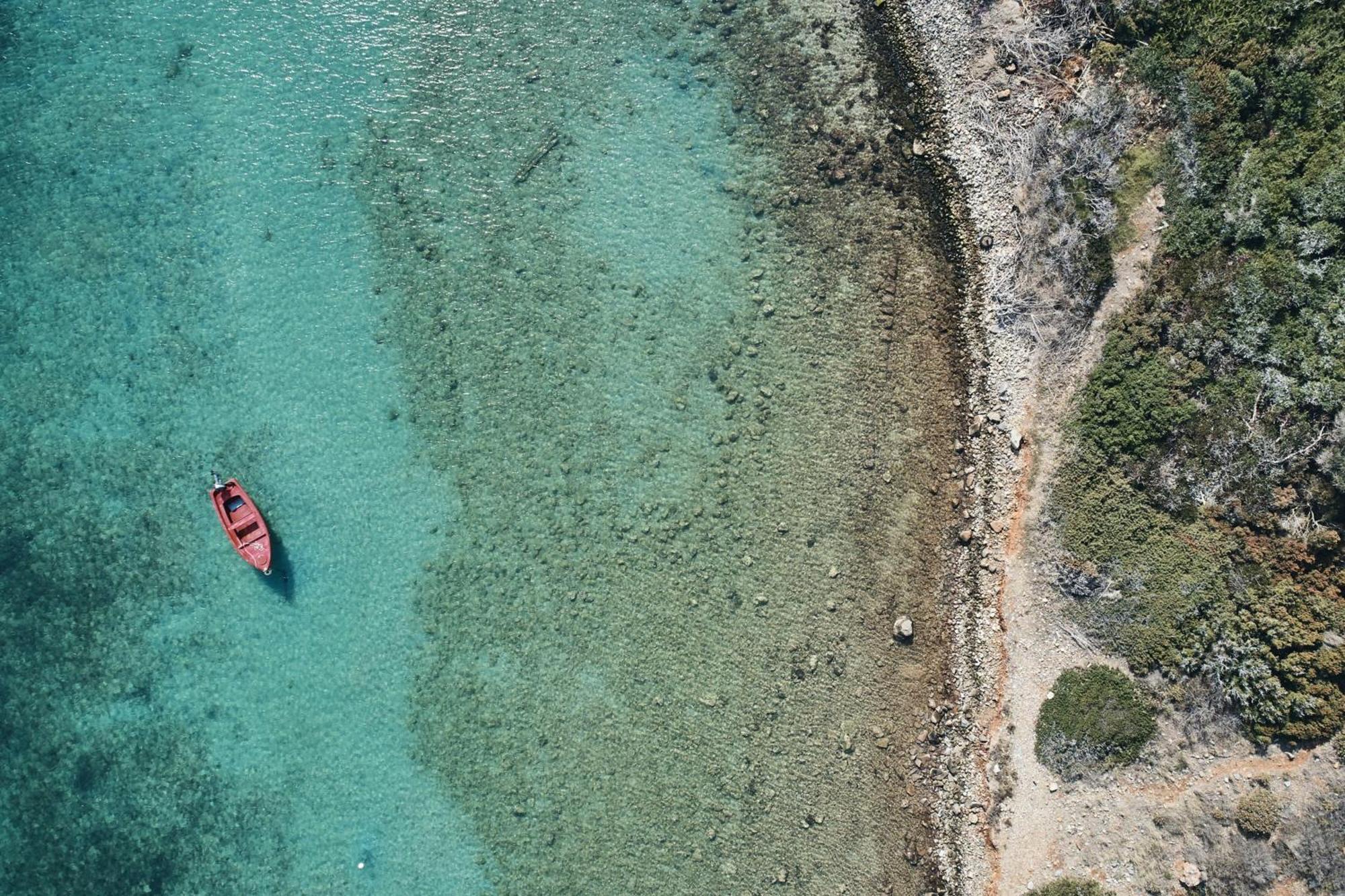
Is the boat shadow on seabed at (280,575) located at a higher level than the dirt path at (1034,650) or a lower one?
lower

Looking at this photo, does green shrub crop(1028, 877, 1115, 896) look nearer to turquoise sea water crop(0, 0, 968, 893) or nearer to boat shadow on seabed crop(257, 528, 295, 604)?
turquoise sea water crop(0, 0, 968, 893)

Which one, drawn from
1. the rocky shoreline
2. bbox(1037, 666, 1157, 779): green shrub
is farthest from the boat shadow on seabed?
bbox(1037, 666, 1157, 779): green shrub

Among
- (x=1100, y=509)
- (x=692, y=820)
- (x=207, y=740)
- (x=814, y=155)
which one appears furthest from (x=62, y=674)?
(x=1100, y=509)

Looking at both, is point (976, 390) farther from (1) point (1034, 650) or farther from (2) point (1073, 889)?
(2) point (1073, 889)

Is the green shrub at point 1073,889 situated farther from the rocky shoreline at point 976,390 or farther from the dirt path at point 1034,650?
the rocky shoreline at point 976,390

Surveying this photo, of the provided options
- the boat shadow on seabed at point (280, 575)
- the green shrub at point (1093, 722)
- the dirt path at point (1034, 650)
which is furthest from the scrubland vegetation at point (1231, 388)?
the boat shadow on seabed at point (280, 575)
